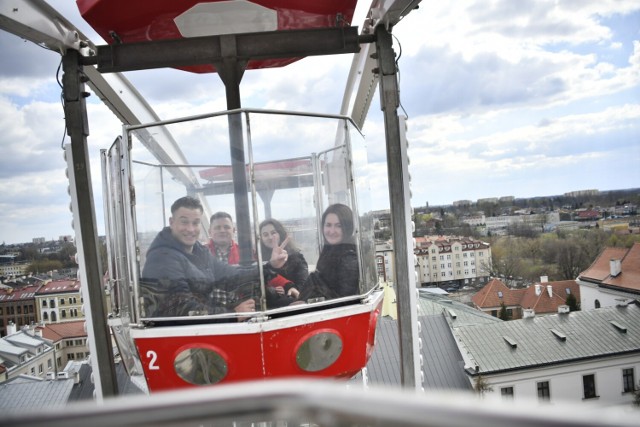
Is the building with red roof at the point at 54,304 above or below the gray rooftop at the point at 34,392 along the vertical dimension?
above

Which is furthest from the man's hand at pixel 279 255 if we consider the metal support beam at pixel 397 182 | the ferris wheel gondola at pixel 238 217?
the metal support beam at pixel 397 182

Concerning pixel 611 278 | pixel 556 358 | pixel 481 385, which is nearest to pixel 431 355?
pixel 481 385

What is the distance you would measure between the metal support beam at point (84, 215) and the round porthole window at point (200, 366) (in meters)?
0.91

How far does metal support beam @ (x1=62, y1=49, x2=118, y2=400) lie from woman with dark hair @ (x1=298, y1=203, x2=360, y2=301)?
1.55 metres

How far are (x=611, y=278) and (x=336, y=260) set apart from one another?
4106cm

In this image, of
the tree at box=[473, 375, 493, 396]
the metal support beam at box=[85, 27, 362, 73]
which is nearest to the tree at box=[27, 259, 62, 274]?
the metal support beam at box=[85, 27, 362, 73]

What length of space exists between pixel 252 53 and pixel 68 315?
1171 inches

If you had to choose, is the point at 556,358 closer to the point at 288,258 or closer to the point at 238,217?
the point at 288,258

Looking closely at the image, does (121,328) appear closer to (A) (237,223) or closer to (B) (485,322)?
(A) (237,223)

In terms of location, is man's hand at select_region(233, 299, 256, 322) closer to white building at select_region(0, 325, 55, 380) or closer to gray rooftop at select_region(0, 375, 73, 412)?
gray rooftop at select_region(0, 375, 73, 412)

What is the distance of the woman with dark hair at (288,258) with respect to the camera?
12.1ft

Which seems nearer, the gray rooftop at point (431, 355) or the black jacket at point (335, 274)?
the black jacket at point (335, 274)

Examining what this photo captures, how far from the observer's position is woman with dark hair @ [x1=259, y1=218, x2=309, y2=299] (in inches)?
145

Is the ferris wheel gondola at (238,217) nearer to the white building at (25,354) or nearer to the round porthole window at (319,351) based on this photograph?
the round porthole window at (319,351)
